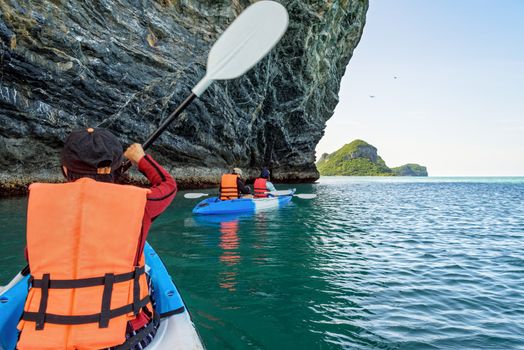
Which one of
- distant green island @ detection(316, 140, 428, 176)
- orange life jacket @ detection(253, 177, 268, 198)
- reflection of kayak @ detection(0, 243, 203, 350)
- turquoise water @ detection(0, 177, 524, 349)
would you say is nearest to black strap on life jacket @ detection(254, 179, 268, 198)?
orange life jacket @ detection(253, 177, 268, 198)

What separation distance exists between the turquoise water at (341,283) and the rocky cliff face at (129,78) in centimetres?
667

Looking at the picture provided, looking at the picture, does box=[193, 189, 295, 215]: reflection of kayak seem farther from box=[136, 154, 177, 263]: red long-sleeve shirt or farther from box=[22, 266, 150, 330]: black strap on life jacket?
box=[22, 266, 150, 330]: black strap on life jacket

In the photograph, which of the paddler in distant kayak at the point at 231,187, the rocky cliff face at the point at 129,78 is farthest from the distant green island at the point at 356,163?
the paddler in distant kayak at the point at 231,187

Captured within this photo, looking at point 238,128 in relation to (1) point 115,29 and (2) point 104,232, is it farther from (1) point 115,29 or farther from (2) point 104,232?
(2) point 104,232

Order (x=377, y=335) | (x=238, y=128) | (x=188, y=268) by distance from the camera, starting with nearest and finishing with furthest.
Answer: (x=377, y=335)
(x=188, y=268)
(x=238, y=128)

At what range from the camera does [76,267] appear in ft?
6.49

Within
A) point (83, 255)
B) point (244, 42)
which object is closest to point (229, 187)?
point (244, 42)

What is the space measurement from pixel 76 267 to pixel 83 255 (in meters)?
0.08

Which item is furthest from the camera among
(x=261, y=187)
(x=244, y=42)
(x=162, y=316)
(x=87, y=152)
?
(x=261, y=187)

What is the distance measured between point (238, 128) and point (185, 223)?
726 inches

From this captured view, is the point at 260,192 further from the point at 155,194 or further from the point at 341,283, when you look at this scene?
the point at 155,194

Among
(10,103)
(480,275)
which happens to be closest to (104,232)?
(480,275)

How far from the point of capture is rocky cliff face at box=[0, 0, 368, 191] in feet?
48.2

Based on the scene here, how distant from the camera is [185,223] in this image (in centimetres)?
1089
